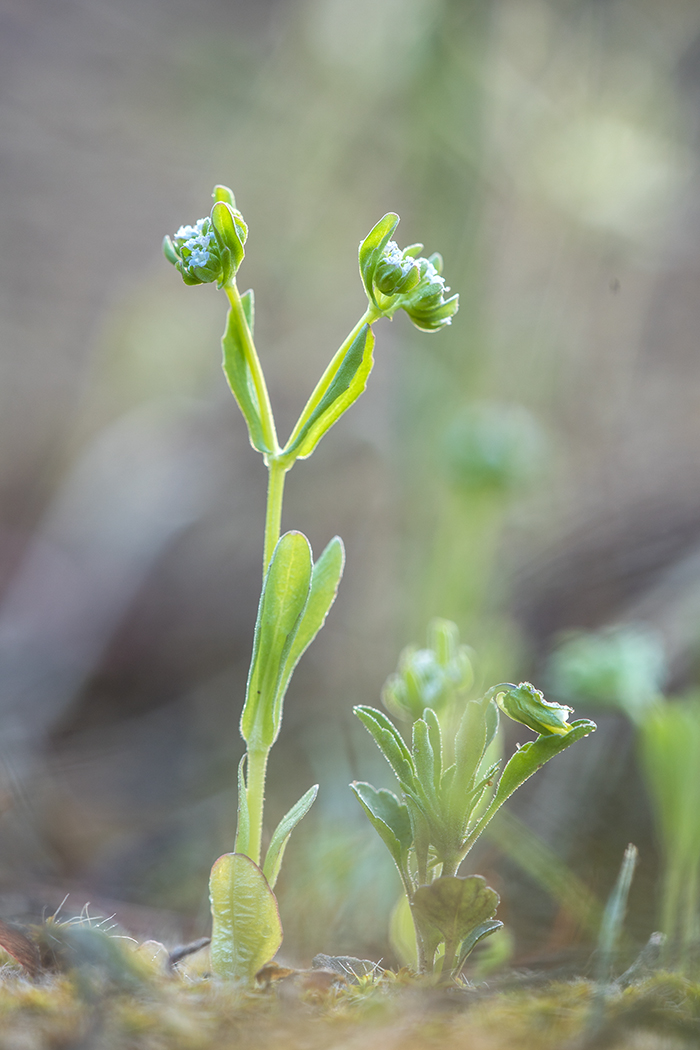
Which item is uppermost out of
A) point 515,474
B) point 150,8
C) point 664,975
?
point 150,8

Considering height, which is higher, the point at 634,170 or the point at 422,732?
the point at 634,170

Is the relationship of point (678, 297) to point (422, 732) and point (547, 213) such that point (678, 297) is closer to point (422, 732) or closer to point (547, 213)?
point (547, 213)

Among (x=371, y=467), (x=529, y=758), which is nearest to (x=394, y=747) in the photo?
(x=529, y=758)

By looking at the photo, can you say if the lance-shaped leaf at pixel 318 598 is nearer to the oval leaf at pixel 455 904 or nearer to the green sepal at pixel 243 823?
the green sepal at pixel 243 823

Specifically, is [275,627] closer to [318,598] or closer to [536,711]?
[318,598]

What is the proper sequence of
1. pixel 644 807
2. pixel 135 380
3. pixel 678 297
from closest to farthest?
pixel 644 807, pixel 135 380, pixel 678 297

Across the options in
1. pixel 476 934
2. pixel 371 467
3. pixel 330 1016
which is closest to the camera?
pixel 330 1016

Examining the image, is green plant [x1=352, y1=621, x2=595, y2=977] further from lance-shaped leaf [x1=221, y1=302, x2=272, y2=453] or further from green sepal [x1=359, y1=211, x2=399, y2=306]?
green sepal [x1=359, y1=211, x2=399, y2=306]

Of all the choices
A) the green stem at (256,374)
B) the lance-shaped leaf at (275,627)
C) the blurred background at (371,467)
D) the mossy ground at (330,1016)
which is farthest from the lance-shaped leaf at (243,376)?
the blurred background at (371,467)

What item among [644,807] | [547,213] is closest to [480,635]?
[644,807]
